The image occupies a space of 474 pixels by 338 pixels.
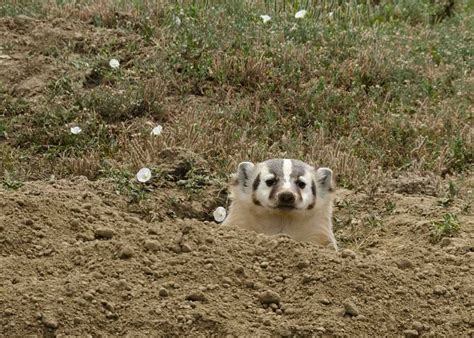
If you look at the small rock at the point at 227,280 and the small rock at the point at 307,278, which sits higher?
the small rock at the point at 227,280

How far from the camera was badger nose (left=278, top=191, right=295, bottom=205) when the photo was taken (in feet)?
21.6

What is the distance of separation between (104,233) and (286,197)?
1.55 m

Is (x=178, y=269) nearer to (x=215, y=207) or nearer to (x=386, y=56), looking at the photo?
(x=215, y=207)

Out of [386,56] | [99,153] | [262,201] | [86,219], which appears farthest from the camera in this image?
[386,56]

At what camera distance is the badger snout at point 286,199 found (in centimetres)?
657

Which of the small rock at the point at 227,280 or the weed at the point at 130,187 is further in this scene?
the weed at the point at 130,187

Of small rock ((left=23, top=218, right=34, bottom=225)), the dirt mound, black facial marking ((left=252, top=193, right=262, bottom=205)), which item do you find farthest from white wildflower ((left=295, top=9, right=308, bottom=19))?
small rock ((left=23, top=218, right=34, bottom=225))

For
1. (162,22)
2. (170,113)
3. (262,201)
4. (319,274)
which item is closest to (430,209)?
(262,201)

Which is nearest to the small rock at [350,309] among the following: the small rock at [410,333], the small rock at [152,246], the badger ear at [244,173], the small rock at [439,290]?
the small rock at [410,333]

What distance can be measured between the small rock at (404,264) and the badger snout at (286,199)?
139cm

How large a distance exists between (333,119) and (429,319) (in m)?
4.92

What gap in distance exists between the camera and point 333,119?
9516mm

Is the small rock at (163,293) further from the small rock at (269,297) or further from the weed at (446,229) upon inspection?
the weed at (446,229)

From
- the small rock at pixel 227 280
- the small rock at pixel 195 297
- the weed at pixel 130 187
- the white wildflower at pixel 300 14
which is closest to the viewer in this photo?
the small rock at pixel 195 297
